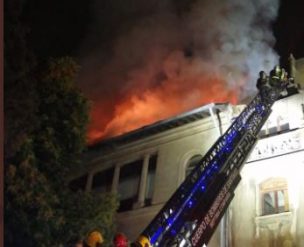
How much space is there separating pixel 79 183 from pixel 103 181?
1.33m

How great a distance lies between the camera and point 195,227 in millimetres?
7027

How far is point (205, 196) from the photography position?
25.0 ft

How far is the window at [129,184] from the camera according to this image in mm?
18156

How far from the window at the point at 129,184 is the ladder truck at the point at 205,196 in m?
8.78

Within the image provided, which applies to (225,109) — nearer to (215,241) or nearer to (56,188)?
(215,241)

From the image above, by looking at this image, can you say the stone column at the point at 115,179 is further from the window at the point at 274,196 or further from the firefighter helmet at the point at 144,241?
the firefighter helmet at the point at 144,241

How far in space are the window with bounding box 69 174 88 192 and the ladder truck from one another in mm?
11320

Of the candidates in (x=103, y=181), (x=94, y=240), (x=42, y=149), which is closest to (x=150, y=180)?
(x=103, y=181)

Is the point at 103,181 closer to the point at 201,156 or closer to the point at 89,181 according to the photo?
the point at 89,181

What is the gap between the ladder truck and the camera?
22.2 ft

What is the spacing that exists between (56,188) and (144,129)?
686cm

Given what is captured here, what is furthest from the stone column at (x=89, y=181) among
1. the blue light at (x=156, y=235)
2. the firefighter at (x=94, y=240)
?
the firefighter at (x=94, y=240)

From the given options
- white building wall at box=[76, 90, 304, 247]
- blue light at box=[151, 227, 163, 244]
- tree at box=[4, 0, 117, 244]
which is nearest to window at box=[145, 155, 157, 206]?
white building wall at box=[76, 90, 304, 247]

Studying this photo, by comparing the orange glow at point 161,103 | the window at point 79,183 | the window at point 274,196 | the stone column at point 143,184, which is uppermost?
the orange glow at point 161,103
